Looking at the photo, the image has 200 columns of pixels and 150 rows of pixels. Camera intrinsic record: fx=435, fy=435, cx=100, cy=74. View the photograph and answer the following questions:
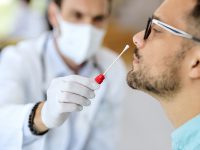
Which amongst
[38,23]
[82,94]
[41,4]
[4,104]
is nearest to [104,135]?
[4,104]

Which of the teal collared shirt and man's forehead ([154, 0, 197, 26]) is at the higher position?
man's forehead ([154, 0, 197, 26])

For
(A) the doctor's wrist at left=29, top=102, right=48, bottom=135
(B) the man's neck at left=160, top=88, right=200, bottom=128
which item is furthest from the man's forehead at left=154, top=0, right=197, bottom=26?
(A) the doctor's wrist at left=29, top=102, right=48, bottom=135

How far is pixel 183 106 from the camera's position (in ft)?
3.77

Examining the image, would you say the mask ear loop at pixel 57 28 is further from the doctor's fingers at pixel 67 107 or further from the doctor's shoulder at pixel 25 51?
the doctor's fingers at pixel 67 107

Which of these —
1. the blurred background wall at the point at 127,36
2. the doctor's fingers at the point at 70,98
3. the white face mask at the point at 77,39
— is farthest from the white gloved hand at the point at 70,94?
the blurred background wall at the point at 127,36

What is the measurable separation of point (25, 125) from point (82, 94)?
0.70ft

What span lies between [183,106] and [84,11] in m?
0.77

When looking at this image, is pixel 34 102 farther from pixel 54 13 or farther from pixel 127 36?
pixel 127 36

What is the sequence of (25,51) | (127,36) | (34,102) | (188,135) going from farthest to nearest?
(127,36) → (25,51) → (34,102) → (188,135)

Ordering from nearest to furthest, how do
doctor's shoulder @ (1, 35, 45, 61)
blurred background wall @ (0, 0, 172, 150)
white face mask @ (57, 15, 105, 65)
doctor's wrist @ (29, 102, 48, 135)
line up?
doctor's wrist @ (29, 102, 48, 135) → doctor's shoulder @ (1, 35, 45, 61) → white face mask @ (57, 15, 105, 65) → blurred background wall @ (0, 0, 172, 150)

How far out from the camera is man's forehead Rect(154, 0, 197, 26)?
3.78 ft

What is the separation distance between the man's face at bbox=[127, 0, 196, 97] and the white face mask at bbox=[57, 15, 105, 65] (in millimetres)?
599

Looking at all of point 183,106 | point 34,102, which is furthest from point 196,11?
point 34,102

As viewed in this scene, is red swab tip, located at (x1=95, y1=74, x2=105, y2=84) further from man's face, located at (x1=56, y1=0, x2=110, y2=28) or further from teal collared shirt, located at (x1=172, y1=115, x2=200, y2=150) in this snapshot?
man's face, located at (x1=56, y1=0, x2=110, y2=28)
